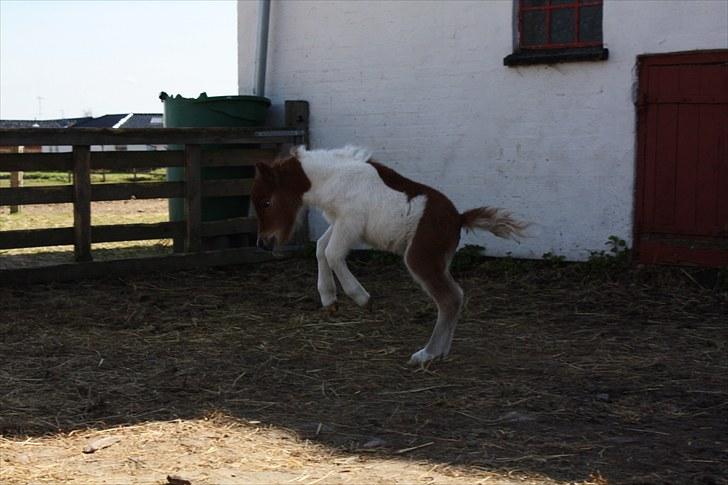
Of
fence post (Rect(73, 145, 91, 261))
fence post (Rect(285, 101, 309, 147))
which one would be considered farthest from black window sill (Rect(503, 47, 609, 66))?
fence post (Rect(73, 145, 91, 261))

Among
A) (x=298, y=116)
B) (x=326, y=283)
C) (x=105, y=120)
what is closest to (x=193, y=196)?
(x=298, y=116)

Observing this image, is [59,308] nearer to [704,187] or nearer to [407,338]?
[407,338]

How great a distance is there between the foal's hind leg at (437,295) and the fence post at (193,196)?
431cm

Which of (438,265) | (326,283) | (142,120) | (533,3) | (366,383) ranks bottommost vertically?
(366,383)

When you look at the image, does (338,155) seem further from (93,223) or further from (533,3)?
(93,223)

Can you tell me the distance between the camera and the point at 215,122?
36.1 feet

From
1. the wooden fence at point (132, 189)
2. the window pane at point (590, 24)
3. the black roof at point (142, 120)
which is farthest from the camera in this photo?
the black roof at point (142, 120)

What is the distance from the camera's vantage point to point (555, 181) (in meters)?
9.80

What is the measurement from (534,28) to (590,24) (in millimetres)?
584

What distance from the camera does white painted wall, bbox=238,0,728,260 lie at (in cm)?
933

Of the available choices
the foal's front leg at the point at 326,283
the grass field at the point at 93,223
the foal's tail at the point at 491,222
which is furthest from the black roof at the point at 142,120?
the foal's tail at the point at 491,222

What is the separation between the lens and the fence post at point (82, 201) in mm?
9250

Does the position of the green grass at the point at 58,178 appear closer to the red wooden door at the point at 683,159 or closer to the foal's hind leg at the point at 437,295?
the red wooden door at the point at 683,159

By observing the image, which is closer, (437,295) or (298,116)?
(437,295)
